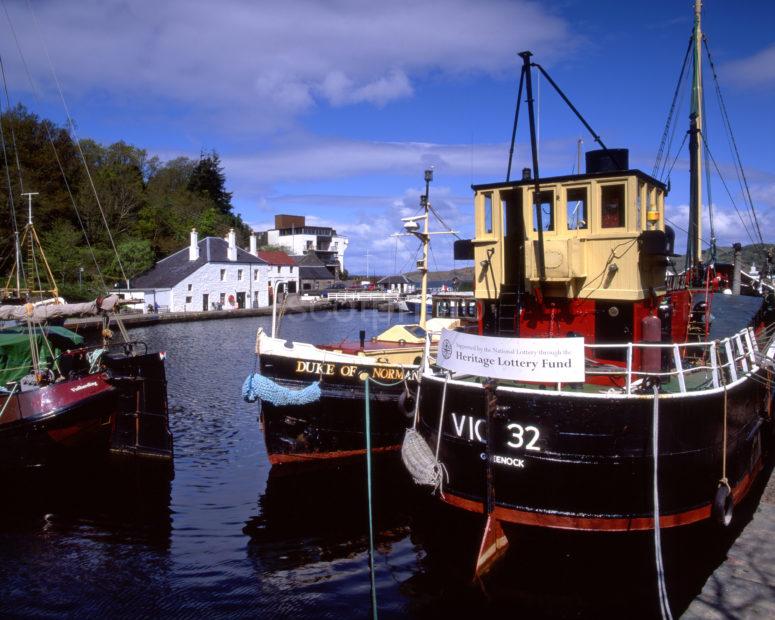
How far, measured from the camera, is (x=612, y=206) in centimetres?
1206

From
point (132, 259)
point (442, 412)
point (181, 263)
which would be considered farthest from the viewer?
point (181, 263)

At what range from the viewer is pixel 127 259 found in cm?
6247

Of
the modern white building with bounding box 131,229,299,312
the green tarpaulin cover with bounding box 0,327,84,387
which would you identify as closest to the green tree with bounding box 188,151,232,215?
the modern white building with bounding box 131,229,299,312

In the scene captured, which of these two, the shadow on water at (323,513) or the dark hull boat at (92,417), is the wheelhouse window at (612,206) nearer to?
the shadow on water at (323,513)

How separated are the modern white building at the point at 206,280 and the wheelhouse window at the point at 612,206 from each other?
53.3m

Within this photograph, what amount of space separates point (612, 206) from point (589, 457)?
566 centimetres

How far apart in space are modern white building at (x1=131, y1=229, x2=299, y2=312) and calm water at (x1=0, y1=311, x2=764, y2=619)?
4890cm

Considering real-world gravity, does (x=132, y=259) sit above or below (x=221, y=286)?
above

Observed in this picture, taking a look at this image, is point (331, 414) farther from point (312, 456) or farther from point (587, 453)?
point (587, 453)

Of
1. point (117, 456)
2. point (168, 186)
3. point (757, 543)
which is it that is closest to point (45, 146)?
point (168, 186)

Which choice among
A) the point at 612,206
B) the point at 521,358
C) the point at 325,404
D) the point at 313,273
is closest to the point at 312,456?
the point at 325,404

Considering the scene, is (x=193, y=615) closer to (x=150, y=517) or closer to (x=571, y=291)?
(x=150, y=517)

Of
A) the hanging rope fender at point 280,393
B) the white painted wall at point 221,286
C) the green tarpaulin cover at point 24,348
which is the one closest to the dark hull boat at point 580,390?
the hanging rope fender at point 280,393

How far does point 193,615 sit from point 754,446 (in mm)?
10836
